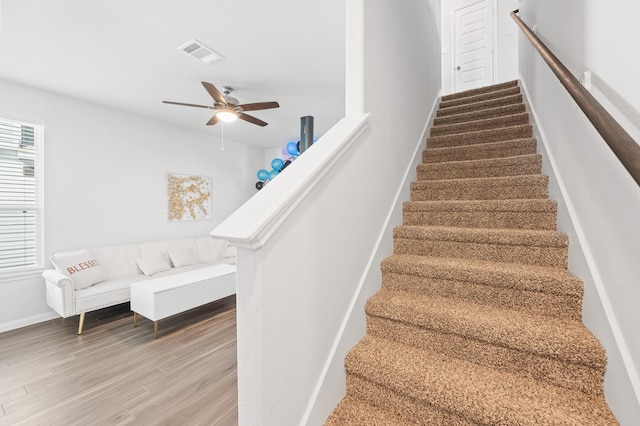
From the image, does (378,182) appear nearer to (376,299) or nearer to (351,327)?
(376,299)

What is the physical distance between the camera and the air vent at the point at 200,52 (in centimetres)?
246

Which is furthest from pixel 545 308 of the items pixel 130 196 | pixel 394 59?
pixel 130 196

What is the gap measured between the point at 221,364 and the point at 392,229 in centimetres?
190

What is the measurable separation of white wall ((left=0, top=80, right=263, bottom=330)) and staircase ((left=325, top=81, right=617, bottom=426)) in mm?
4162

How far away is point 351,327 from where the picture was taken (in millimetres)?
1283

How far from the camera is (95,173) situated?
3.80 meters

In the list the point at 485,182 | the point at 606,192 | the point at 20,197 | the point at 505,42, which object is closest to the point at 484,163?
the point at 485,182

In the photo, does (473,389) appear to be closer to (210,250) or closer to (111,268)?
(111,268)

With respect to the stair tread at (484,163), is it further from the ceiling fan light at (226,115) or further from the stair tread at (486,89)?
the ceiling fan light at (226,115)

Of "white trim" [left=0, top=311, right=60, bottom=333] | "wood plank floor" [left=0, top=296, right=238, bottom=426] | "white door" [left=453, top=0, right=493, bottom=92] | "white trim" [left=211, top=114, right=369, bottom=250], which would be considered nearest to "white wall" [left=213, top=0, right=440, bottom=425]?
"white trim" [left=211, top=114, right=369, bottom=250]

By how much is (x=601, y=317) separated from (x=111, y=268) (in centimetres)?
479

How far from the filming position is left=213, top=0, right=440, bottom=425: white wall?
853 millimetres

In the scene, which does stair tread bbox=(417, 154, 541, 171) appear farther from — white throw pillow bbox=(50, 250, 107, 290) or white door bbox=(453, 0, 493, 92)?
white throw pillow bbox=(50, 250, 107, 290)

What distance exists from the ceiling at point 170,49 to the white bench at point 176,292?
2.39m
